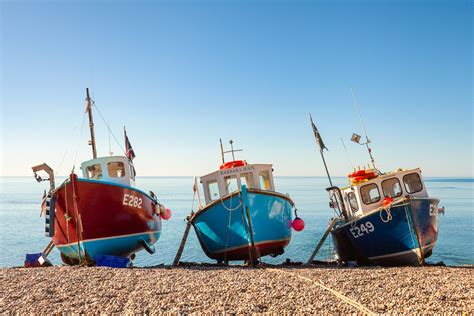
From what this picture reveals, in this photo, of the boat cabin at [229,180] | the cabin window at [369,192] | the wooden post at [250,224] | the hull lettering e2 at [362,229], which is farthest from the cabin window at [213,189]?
the cabin window at [369,192]

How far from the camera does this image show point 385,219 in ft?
40.7

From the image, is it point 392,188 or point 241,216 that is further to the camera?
point 392,188

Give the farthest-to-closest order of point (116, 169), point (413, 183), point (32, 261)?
point (116, 169)
point (32, 261)
point (413, 183)

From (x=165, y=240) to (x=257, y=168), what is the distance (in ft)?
47.1

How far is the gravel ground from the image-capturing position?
22.7ft

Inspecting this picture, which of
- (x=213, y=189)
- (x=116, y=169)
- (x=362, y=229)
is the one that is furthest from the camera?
(x=116, y=169)

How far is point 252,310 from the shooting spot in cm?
673

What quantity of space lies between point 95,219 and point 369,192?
10.1m

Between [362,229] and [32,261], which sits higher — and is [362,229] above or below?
below

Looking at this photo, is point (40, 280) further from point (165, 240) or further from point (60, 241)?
point (165, 240)

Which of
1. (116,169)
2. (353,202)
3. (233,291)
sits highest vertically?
(116,169)

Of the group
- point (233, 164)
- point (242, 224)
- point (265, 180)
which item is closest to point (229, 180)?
point (233, 164)

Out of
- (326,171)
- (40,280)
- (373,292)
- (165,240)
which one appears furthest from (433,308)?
(165,240)

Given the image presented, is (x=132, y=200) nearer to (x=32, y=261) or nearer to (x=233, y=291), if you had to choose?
(x=32, y=261)
